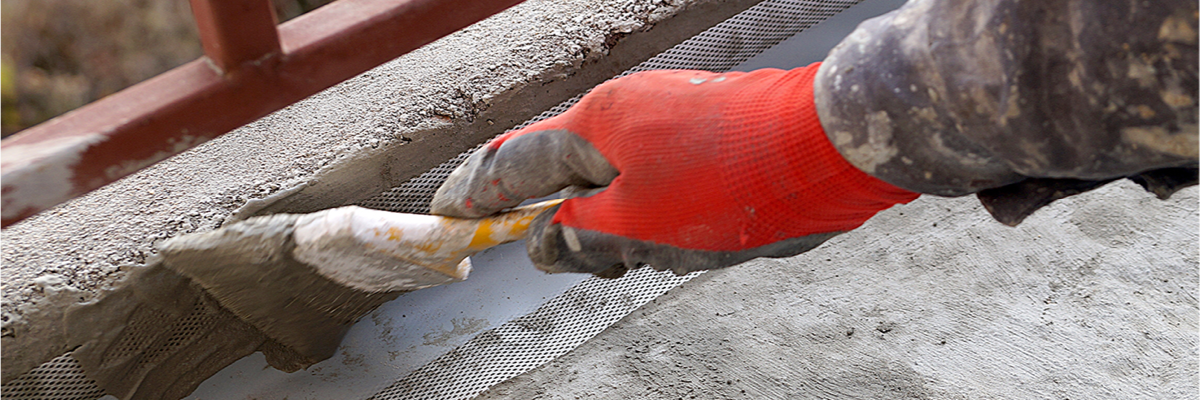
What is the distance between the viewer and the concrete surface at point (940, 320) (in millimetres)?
1588

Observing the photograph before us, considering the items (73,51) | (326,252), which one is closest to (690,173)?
(326,252)

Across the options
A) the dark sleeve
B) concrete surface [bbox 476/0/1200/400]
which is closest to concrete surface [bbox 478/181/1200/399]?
concrete surface [bbox 476/0/1200/400]

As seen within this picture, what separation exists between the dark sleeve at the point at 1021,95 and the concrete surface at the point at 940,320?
2.62ft

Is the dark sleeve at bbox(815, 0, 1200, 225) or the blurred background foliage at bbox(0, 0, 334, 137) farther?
the blurred background foliage at bbox(0, 0, 334, 137)

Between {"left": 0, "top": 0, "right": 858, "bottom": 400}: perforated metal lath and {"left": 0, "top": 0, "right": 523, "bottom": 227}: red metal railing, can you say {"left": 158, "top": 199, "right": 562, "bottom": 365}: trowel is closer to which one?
{"left": 0, "top": 0, "right": 858, "bottom": 400}: perforated metal lath

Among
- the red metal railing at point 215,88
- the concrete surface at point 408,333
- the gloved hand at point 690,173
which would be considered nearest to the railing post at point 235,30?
the red metal railing at point 215,88

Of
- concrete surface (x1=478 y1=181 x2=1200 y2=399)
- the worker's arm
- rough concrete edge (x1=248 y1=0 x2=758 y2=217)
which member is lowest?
concrete surface (x1=478 y1=181 x2=1200 y2=399)

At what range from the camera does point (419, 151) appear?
5.11 feet

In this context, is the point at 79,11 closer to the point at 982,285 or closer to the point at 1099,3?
the point at 1099,3

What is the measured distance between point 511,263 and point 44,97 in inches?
39.9

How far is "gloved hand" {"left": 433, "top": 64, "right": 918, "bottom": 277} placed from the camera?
92 cm

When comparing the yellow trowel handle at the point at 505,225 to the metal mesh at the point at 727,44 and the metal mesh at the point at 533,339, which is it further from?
the metal mesh at the point at 533,339

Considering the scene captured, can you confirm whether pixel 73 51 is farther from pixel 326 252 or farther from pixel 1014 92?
pixel 1014 92

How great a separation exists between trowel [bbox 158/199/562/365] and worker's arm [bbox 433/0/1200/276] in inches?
3.1
